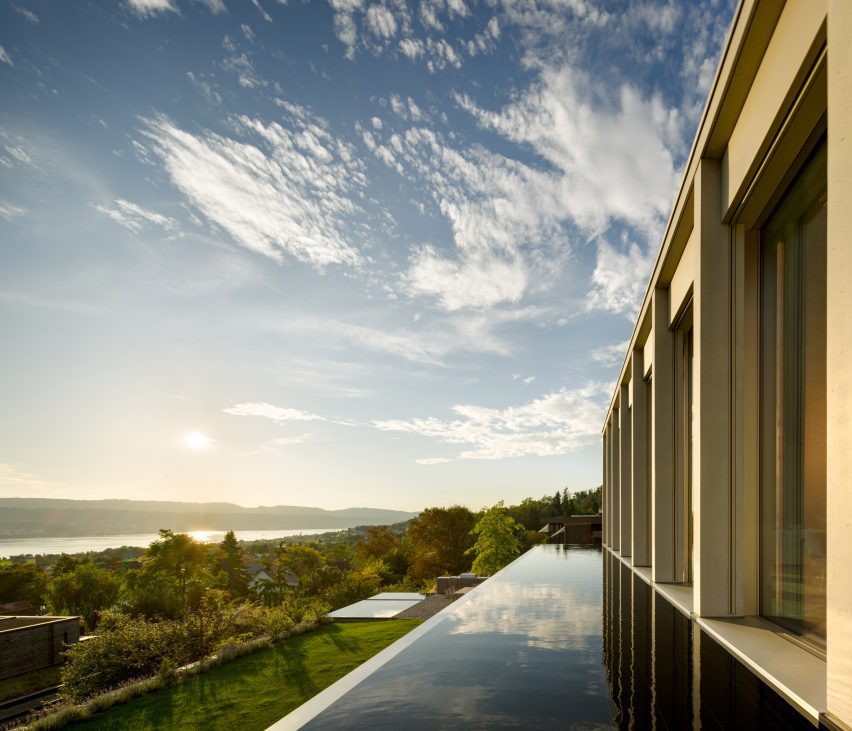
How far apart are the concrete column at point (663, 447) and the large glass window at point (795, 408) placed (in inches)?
139

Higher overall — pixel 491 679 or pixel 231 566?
pixel 491 679

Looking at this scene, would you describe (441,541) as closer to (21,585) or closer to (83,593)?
(83,593)

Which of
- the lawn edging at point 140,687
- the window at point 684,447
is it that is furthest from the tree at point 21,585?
the window at point 684,447

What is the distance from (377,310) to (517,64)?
59.1 ft

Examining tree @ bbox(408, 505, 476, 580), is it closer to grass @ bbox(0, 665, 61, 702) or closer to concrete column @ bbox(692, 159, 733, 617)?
grass @ bbox(0, 665, 61, 702)

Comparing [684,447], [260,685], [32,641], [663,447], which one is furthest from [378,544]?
[684,447]

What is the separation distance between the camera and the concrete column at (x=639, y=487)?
10922mm

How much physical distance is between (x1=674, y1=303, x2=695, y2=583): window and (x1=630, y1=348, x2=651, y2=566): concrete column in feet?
8.66

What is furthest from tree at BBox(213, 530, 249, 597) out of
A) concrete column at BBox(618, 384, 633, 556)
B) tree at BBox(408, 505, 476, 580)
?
concrete column at BBox(618, 384, 633, 556)

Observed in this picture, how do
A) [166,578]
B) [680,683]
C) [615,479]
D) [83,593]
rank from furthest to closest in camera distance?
1. [83,593]
2. [166,578]
3. [615,479]
4. [680,683]

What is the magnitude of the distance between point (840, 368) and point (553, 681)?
7.71 ft

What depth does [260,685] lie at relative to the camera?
18328 mm

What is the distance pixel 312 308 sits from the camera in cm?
2556

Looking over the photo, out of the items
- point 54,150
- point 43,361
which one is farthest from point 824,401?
point 43,361
